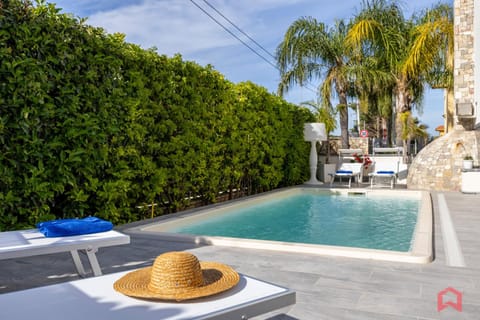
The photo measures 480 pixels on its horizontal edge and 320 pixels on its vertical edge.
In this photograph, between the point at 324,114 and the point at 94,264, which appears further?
the point at 324,114

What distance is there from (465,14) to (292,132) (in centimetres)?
633

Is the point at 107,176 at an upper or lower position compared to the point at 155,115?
lower

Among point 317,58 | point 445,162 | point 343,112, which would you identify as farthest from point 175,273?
point 317,58

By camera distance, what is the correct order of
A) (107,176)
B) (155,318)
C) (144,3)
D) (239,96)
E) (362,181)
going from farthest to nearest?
(362,181), (144,3), (239,96), (107,176), (155,318)

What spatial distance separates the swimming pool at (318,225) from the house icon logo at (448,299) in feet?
2.70

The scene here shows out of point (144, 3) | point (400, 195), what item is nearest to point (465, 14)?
point (400, 195)

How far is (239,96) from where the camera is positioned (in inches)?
384

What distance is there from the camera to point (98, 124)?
19.0ft

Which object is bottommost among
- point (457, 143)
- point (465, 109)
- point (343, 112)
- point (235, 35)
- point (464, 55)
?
point (457, 143)

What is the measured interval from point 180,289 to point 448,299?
2040 mm

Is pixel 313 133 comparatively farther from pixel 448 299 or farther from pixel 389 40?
pixel 448 299

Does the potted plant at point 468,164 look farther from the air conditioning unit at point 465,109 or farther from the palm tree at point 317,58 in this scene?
the palm tree at point 317,58

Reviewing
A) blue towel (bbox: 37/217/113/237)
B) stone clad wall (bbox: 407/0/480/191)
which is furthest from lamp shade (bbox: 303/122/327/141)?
blue towel (bbox: 37/217/113/237)

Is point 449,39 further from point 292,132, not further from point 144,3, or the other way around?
point 144,3
